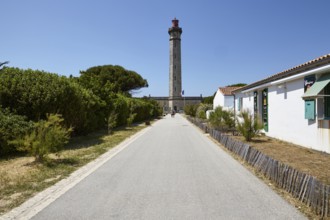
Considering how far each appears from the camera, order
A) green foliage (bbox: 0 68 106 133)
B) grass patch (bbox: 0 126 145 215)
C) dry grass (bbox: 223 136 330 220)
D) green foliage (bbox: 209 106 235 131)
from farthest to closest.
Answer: green foliage (bbox: 209 106 235 131)
green foliage (bbox: 0 68 106 133)
grass patch (bbox: 0 126 145 215)
dry grass (bbox: 223 136 330 220)

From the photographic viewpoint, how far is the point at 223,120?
22422 mm

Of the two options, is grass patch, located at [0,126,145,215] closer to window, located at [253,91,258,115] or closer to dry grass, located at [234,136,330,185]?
dry grass, located at [234,136,330,185]

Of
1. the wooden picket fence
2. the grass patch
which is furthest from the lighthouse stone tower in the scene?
the wooden picket fence

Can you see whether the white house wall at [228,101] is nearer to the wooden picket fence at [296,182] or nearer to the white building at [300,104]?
the white building at [300,104]

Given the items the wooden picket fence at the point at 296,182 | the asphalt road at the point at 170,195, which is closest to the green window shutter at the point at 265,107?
the wooden picket fence at the point at 296,182

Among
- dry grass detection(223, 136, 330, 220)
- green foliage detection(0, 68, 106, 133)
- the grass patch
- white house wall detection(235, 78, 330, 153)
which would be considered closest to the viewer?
dry grass detection(223, 136, 330, 220)

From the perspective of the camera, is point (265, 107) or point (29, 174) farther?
point (265, 107)

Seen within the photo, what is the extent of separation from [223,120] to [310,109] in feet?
36.3

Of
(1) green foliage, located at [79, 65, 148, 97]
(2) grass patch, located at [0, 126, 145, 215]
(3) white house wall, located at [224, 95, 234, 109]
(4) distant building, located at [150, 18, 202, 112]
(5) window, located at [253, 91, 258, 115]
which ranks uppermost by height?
(4) distant building, located at [150, 18, 202, 112]

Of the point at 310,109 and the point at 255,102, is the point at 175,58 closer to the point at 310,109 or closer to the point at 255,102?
the point at 255,102

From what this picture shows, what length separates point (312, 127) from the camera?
38.0ft

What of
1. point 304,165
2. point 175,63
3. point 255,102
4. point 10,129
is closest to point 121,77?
point 175,63

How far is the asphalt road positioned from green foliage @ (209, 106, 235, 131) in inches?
509

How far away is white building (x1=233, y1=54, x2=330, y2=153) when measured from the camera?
10.6m
